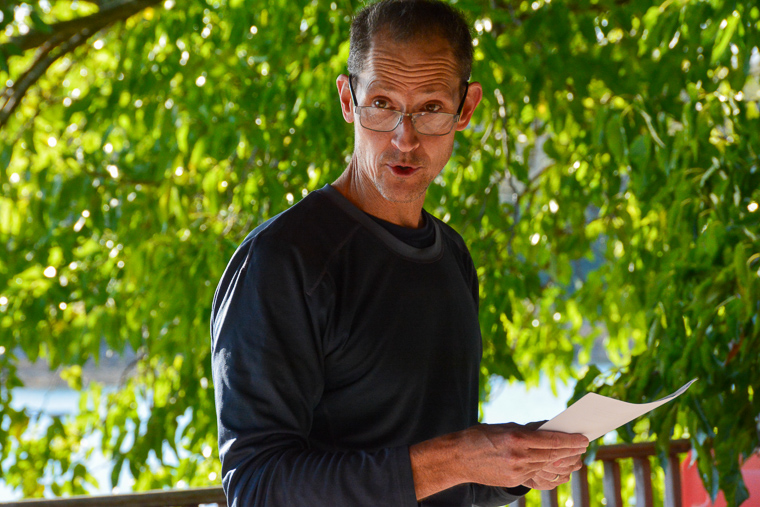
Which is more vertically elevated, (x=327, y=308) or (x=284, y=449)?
(x=327, y=308)

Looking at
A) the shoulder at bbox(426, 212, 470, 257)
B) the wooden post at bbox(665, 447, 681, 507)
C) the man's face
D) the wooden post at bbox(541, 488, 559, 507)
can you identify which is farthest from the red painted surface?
the man's face

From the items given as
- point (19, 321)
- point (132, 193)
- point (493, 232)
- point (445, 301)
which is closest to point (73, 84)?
point (132, 193)

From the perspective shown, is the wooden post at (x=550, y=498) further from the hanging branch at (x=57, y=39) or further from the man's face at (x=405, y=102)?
the hanging branch at (x=57, y=39)

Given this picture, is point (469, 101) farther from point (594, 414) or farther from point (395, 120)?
point (594, 414)

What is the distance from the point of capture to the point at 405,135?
0.91 meters

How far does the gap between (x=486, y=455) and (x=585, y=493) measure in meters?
1.01

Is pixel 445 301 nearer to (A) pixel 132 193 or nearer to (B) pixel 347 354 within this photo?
(B) pixel 347 354

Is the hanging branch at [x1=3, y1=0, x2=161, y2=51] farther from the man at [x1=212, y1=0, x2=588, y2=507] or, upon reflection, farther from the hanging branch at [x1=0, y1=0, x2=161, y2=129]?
the man at [x1=212, y1=0, x2=588, y2=507]

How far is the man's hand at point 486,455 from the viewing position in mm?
751

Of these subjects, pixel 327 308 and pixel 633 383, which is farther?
pixel 633 383

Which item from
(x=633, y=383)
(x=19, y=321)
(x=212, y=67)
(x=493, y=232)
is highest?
(x=212, y=67)

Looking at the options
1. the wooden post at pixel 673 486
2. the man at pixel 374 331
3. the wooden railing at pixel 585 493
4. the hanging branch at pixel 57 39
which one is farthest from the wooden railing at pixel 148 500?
the hanging branch at pixel 57 39

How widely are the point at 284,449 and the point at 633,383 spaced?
42.6 inches

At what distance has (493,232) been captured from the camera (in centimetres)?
230
